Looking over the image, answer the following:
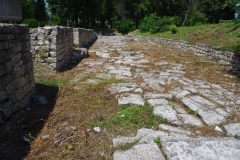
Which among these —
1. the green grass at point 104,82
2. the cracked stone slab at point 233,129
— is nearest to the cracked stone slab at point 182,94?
the cracked stone slab at point 233,129

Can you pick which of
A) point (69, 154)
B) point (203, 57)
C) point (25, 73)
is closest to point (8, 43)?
point (25, 73)

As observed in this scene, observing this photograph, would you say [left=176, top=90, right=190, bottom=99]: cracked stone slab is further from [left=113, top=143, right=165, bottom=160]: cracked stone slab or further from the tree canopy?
the tree canopy

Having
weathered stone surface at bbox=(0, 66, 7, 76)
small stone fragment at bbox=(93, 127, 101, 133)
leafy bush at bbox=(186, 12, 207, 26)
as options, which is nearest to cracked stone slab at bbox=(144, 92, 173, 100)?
small stone fragment at bbox=(93, 127, 101, 133)

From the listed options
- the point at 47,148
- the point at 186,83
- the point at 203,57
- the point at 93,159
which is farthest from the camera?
the point at 203,57

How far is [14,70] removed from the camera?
3.05 metres

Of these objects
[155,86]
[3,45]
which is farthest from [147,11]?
[3,45]

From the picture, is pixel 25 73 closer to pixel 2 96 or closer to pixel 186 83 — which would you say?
pixel 2 96

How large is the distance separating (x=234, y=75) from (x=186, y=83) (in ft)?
6.83

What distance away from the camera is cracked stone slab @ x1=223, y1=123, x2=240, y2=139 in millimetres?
2809

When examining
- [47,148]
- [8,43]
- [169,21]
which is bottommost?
[47,148]

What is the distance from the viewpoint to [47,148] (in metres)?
2.44

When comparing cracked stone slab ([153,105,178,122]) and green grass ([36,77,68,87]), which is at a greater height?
green grass ([36,77,68,87])

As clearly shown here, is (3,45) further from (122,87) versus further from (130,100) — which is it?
(122,87)

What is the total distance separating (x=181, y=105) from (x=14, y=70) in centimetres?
292
